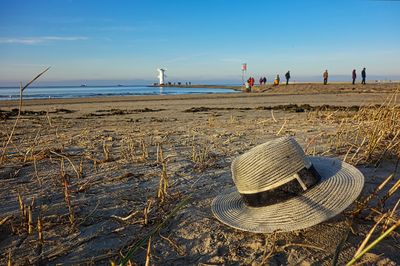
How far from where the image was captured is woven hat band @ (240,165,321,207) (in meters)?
1.97

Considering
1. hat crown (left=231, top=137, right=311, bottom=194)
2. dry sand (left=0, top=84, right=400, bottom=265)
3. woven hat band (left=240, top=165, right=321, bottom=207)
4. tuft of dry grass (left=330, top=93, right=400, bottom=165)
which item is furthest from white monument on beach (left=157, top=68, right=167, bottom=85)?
woven hat band (left=240, top=165, right=321, bottom=207)

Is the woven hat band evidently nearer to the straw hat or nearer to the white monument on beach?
the straw hat

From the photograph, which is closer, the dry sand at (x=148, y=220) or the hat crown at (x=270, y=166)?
the dry sand at (x=148, y=220)

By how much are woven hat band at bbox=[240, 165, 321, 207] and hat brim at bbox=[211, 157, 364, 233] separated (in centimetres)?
3

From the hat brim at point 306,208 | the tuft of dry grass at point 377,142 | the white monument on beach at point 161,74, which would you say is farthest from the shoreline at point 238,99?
the white monument on beach at point 161,74

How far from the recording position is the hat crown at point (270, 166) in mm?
1976

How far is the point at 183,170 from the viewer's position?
11.3 ft

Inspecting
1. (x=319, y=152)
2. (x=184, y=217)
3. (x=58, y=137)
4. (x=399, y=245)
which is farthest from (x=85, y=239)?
(x=58, y=137)

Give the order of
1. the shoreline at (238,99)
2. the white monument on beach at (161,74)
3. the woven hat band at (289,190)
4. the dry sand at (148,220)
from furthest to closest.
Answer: the white monument on beach at (161,74)
the shoreline at (238,99)
the woven hat band at (289,190)
the dry sand at (148,220)

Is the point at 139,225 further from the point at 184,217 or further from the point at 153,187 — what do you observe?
the point at 153,187

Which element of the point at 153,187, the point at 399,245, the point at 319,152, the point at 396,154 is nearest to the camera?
the point at 399,245

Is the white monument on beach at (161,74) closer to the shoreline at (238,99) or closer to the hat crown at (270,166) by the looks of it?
the shoreline at (238,99)

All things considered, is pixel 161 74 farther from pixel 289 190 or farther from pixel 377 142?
pixel 289 190

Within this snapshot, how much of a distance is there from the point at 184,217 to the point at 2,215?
1335mm
